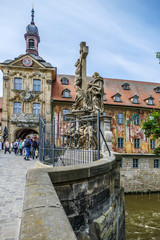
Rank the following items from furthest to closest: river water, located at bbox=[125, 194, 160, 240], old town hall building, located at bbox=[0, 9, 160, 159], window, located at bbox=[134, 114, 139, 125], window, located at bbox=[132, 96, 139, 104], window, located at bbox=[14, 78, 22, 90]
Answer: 1. window, located at bbox=[132, 96, 139, 104]
2. window, located at bbox=[134, 114, 139, 125]
3. window, located at bbox=[14, 78, 22, 90]
4. old town hall building, located at bbox=[0, 9, 160, 159]
5. river water, located at bbox=[125, 194, 160, 240]

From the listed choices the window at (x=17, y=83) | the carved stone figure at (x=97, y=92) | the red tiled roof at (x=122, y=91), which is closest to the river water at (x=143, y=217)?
the carved stone figure at (x=97, y=92)

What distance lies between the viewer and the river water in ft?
34.9

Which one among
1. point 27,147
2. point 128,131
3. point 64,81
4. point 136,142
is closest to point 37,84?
point 64,81

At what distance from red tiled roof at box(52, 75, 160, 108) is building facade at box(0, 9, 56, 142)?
1912 mm

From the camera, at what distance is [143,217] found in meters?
13.2

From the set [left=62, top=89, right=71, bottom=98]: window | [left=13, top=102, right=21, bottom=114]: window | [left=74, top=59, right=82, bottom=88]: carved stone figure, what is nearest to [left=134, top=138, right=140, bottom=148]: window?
[left=62, top=89, right=71, bottom=98]: window

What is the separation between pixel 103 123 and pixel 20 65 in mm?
18320

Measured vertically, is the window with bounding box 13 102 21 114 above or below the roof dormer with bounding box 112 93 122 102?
below

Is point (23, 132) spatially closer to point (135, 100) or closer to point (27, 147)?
point (27, 147)

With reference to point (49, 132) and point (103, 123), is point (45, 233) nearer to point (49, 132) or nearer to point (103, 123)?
point (49, 132)

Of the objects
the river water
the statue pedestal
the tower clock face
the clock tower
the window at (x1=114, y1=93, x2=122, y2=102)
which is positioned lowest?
the river water

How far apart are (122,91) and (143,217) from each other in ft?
59.4

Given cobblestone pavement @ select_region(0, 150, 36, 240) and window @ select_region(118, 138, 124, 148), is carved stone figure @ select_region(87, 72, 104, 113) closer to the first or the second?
cobblestone pavement @ select_region(0, 150, 36, 240)

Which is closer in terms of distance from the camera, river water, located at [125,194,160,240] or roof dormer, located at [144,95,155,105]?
river water, located at [125,194,160,240]
